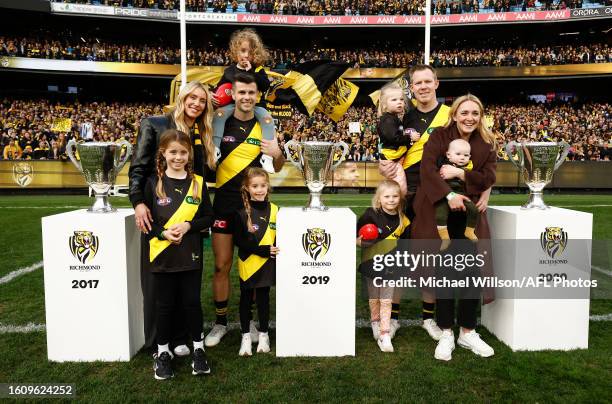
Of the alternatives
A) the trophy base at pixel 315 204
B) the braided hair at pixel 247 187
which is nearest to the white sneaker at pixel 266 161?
the braided hair at pixel 247 187

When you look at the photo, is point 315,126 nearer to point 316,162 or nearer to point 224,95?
point 224,95

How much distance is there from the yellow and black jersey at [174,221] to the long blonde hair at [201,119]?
349 mm

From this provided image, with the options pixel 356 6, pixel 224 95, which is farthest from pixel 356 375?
pixel 356 6

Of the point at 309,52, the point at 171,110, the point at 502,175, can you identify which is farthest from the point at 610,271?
the point at 309,52

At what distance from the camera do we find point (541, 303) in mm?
3191

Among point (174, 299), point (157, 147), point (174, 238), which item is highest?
point (157, 147)

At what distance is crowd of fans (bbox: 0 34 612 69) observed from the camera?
2534cm

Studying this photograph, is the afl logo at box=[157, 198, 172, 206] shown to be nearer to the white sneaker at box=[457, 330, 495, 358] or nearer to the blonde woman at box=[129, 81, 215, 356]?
the blonde woman at box=[129, 81, 215, 356]

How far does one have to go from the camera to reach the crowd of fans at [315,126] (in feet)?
53.0

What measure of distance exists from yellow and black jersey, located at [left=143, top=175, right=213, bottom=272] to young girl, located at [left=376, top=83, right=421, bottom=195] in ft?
4.45

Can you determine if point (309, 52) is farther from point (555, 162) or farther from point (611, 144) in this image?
point (555, 162)

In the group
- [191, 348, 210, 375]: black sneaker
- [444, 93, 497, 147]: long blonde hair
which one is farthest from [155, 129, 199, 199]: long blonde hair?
[444, 93, 497, 147]: long blonde hair

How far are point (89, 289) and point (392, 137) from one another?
2.21 meters

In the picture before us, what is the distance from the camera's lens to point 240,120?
3498 mm
